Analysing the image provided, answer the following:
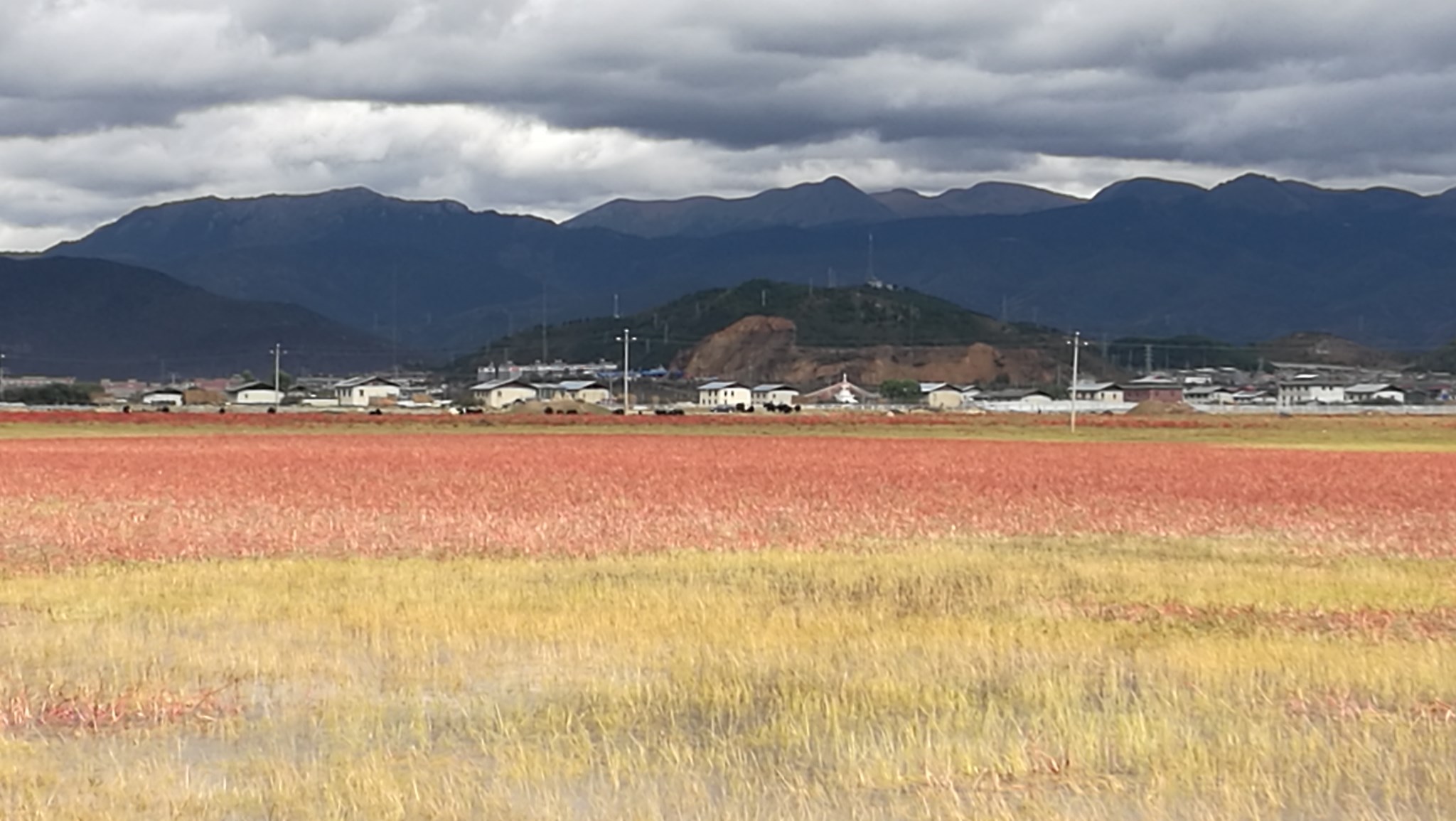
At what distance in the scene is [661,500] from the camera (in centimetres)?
4062

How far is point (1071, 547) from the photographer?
30625 millimetres

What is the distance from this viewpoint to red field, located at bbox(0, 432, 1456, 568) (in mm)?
31016

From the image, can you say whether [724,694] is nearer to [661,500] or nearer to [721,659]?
[721,659]

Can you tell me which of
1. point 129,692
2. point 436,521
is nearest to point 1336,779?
point 129,692

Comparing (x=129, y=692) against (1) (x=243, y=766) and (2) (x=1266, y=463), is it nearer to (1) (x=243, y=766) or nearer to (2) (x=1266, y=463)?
(1) (x=243, y=766)

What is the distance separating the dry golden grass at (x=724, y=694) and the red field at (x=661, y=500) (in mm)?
5885

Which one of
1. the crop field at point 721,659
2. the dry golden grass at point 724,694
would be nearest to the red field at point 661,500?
the crop field at point 721,659

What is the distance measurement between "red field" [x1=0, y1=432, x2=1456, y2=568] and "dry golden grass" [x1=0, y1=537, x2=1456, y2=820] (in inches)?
232

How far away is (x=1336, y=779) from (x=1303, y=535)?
21904 millimetres

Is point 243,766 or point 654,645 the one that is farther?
point 654,645

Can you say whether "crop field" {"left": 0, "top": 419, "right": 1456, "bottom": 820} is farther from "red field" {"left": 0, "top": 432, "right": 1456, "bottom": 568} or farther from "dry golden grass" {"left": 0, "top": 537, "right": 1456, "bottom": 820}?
"red field" {"left": 0, "top": 432, "right": 1456, "bottom": 568}

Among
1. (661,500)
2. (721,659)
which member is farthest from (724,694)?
(661,500)

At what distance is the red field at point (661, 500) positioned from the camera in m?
31.0

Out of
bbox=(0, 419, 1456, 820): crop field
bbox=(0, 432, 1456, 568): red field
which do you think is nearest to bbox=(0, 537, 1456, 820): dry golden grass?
bbox=(0, 419, 1456, 820): crop field
